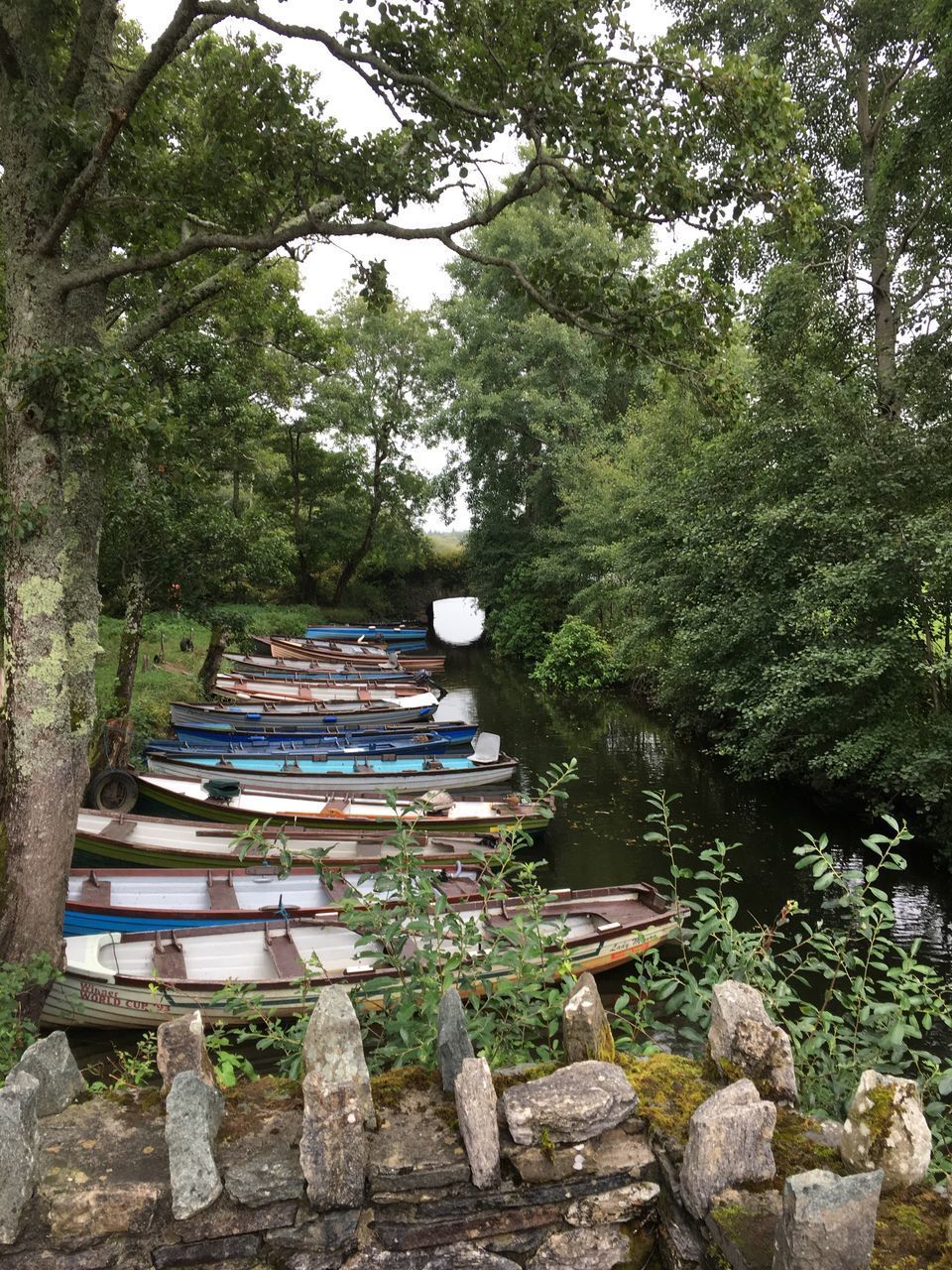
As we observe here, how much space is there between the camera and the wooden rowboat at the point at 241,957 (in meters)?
6.95

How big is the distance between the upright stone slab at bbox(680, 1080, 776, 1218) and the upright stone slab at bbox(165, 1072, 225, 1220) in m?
1.49

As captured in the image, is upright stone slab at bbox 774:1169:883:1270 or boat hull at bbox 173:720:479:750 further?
boat hull at bbox 173:720:479:750

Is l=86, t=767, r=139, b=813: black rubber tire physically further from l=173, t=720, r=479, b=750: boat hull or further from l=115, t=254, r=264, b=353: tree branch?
l=115, t=254, r=264, b=353: tree branch

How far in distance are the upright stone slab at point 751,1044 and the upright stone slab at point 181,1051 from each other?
1846 millimetres

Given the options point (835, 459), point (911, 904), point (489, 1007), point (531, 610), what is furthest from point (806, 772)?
point (531, 610)

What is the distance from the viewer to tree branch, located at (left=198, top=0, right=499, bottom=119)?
5.37 meters

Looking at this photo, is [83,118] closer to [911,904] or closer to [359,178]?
[359,178]

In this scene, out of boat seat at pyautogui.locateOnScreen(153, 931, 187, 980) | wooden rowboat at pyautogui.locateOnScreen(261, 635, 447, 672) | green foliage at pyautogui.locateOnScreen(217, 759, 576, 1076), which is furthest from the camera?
wooden rowboat at pyautogui.locateOnScreen(261, 635, 447, 672)

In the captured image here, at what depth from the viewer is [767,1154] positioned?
7.67 feet

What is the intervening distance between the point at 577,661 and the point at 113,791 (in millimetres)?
19259

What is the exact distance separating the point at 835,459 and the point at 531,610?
76.1ft

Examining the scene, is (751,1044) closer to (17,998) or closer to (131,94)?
(17,998)

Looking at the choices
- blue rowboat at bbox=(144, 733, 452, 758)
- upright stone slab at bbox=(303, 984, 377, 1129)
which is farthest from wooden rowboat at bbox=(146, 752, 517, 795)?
upright stone slab at bbox=(303, 984, 377, 1129)

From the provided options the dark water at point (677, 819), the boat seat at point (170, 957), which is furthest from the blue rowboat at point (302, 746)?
the boat seat at point (170, 957)
